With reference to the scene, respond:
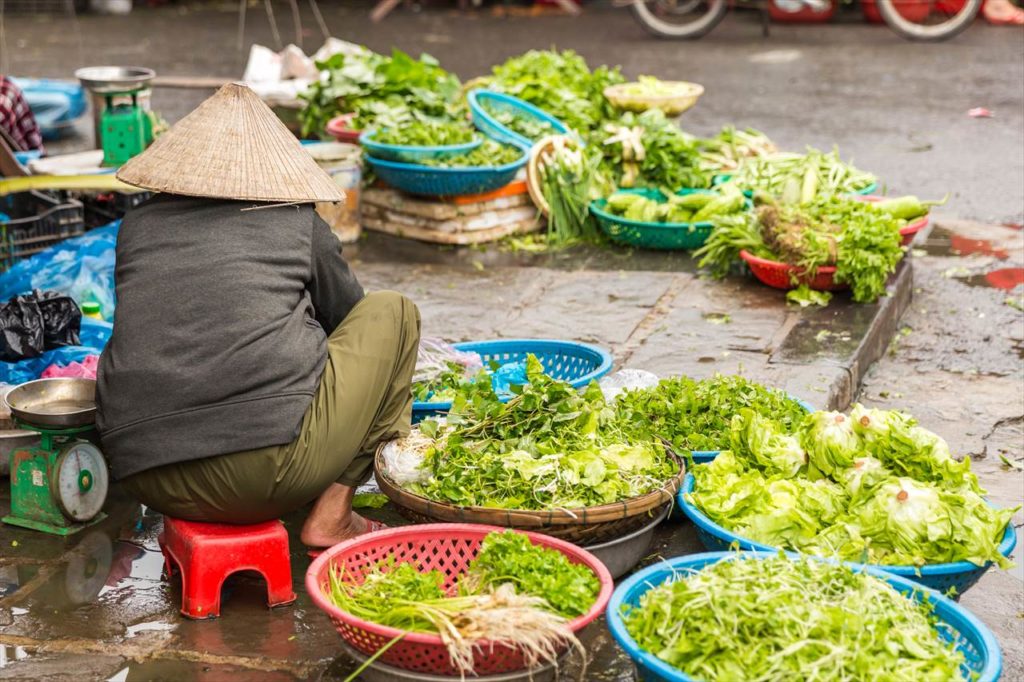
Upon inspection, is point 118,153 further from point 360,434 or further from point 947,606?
point 947,606

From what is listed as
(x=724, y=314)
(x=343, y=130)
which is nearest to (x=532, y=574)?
(x=724, y=314)

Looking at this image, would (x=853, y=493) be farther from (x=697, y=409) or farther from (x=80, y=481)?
(x=80, y=481)

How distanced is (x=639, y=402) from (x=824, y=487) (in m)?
0.67

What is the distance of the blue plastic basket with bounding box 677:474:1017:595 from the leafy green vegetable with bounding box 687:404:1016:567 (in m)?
0.03

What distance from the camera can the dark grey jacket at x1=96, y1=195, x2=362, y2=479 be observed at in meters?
3.09

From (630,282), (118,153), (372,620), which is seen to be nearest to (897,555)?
(372,620)

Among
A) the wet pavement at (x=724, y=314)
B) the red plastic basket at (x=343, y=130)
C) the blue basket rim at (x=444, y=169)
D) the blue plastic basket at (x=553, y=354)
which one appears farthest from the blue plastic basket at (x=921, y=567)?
the red plastic basket at (x=343, y=130)

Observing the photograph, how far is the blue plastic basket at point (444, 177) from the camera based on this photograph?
6.29 metres

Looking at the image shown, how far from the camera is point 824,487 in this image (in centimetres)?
325

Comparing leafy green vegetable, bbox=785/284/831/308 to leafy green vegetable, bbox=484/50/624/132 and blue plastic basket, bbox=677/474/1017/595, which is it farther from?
blue plastic basket, bbox=677/474/1017/595

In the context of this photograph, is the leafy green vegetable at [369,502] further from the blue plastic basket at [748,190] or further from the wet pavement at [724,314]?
the blue plastic basket at [748,190]

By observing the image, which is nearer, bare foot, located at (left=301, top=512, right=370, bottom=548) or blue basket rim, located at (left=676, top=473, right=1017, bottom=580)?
blue basket rim, located at (left=676, top=473, right=1017, bottom=580)

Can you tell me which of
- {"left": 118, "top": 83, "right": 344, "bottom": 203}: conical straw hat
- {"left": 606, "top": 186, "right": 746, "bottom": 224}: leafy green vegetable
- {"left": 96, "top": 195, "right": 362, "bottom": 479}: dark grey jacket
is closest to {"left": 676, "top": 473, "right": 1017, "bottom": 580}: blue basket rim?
{"left": 96, "top": 195, "right": 362, "bottom": 479}: dark grey jacket

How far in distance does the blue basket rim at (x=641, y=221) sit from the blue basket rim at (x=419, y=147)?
2.33 feet
